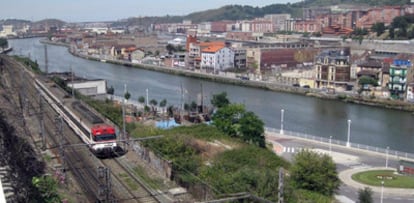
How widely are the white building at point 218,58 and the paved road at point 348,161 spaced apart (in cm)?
730

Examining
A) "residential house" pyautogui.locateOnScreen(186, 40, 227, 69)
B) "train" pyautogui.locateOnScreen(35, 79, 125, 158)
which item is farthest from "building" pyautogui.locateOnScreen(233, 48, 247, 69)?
"train" pyautogui.locateOnScreen(35, 79, 125, 158)

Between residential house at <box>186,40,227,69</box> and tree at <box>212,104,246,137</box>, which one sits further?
residential house at <box>186,40,227,69</box>

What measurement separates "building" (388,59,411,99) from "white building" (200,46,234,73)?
499 centimetres

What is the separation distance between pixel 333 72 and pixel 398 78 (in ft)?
4.72

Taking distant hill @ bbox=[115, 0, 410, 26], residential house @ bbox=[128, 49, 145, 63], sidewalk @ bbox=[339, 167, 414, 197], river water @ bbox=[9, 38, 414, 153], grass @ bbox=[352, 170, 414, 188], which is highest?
distant hill @ bbox=[115, 0, 410, 26]

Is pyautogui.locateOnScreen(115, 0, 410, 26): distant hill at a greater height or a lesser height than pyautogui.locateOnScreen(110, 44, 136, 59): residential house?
greater

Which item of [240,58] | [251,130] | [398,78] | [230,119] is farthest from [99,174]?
[240,58]

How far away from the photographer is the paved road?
12.0 ft

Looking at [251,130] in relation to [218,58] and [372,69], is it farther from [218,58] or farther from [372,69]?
[218,58]

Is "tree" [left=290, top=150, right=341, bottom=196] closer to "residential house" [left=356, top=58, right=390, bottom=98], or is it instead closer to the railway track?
the railway track

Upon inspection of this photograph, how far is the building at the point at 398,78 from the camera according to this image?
8672 millimetres

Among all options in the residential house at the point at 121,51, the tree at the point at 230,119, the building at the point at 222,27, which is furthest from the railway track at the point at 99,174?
the building at the point at 222,27

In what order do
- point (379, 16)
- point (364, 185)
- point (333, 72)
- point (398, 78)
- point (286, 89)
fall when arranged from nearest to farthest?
1. point (364, 185)
2. point (398, 78)
3. point (333, 72)
4. point (286, 89)
5. point (379, 16)

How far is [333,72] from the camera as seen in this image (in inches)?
389
